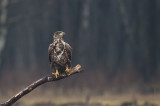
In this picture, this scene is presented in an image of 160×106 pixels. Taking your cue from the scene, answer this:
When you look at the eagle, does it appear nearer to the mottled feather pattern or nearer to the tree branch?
the mottled feather pattern

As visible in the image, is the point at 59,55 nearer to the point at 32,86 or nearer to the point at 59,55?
the point at 59,55

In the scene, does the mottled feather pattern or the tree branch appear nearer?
the tree branch

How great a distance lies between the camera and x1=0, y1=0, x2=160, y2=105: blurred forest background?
19.5 m

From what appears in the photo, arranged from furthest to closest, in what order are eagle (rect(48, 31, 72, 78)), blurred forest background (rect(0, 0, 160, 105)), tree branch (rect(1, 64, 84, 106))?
blurred forest background (rect(0, 0, 160, 105)), eagle (rect(48, 31, 72, 78)), tree branch (rect(1, 64, 84, 106))

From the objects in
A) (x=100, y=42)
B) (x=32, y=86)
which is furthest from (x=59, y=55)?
(x=100, y=42)

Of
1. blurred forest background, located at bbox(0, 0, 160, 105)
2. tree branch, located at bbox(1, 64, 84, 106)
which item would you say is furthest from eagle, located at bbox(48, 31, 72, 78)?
blurred forest background, located at bbox(0, 0, 160, 105)

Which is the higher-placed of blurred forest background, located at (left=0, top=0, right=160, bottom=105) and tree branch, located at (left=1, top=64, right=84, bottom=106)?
blurred forest background, located at (left=0, top=0, right=160, bottom=105)

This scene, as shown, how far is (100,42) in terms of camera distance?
26.4 meters

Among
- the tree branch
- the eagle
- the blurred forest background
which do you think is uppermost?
the blurred forest background

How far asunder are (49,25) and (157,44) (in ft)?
29.5

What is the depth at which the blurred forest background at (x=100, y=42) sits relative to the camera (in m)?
19.5

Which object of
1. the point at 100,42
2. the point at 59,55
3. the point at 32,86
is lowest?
the point at 32,86

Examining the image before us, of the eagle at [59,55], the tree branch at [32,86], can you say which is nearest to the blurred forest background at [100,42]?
the eagle at [59,55]

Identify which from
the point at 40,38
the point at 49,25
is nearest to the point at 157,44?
the point at 49,25
